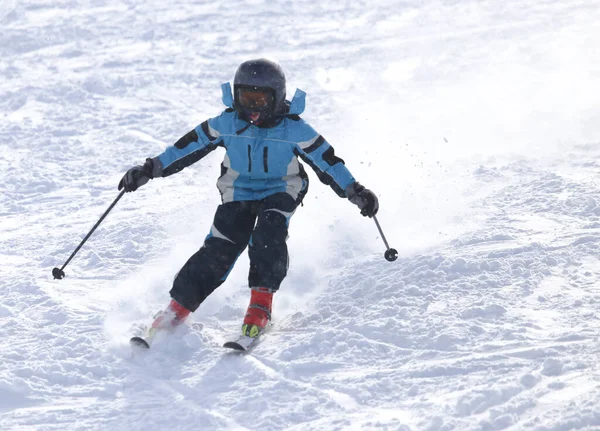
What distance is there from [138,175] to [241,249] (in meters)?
0.75

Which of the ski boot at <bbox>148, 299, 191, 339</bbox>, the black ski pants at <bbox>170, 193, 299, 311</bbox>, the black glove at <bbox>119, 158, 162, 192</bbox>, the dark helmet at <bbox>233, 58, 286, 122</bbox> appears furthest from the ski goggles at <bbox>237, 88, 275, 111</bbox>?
the ski boot at <bbox>148, 299, 191, 339</bbox>

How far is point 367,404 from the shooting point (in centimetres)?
368

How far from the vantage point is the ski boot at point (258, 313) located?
4473 millimetres

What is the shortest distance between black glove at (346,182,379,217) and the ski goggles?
696 mm

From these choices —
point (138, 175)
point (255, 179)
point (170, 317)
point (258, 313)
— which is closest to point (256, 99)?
point (255, 179)

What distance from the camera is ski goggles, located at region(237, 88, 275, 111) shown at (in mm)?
4730

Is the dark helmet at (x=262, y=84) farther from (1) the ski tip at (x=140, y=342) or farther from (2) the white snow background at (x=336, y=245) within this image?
(1) the ski tip at (x=140, y=342)

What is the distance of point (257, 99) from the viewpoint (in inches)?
186

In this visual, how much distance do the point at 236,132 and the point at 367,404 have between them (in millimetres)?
1897

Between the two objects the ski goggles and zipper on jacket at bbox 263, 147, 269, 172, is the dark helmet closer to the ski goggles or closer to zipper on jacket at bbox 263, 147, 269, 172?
the ski goggles

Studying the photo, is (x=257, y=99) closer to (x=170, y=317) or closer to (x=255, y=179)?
(x=255, y=179)

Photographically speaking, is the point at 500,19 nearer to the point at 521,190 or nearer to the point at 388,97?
the point at 388,97

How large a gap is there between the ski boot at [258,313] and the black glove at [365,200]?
71 centimetres

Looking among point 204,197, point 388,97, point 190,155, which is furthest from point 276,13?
point 190,155
